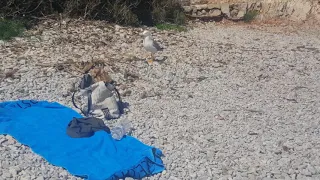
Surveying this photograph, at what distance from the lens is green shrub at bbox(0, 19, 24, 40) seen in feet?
22.5

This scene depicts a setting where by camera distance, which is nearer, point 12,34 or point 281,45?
point 12,34

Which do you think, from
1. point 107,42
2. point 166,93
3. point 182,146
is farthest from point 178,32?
point 182,146

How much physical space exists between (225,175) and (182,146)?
56 centimetres

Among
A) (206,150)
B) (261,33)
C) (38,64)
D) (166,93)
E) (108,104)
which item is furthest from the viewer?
(261,33)

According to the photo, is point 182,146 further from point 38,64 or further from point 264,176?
point 38,64

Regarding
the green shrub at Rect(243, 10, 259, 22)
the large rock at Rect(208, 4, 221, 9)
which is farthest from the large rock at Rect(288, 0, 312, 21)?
the large rock at Rect(208, 4, 221, 9)

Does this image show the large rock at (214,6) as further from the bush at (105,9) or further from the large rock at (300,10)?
the large rock at (300,10)

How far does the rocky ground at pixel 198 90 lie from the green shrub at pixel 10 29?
161 mm

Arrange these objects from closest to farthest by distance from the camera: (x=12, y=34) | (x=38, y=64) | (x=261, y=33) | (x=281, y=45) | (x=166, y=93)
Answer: (x=166, y=93) → (x=38, y=64) → (x=12, y=34) → (x=281, y=45) → (x=261, y=33)

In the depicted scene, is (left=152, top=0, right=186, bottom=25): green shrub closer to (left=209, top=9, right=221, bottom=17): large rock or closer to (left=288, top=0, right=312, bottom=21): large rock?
(left=209, top=9, right=221, bottom=17): large rock

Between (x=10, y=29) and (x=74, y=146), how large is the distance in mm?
3218

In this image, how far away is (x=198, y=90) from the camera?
5.89 m

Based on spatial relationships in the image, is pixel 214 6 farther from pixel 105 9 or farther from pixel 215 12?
pixel 105 9

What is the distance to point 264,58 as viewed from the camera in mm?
7172
